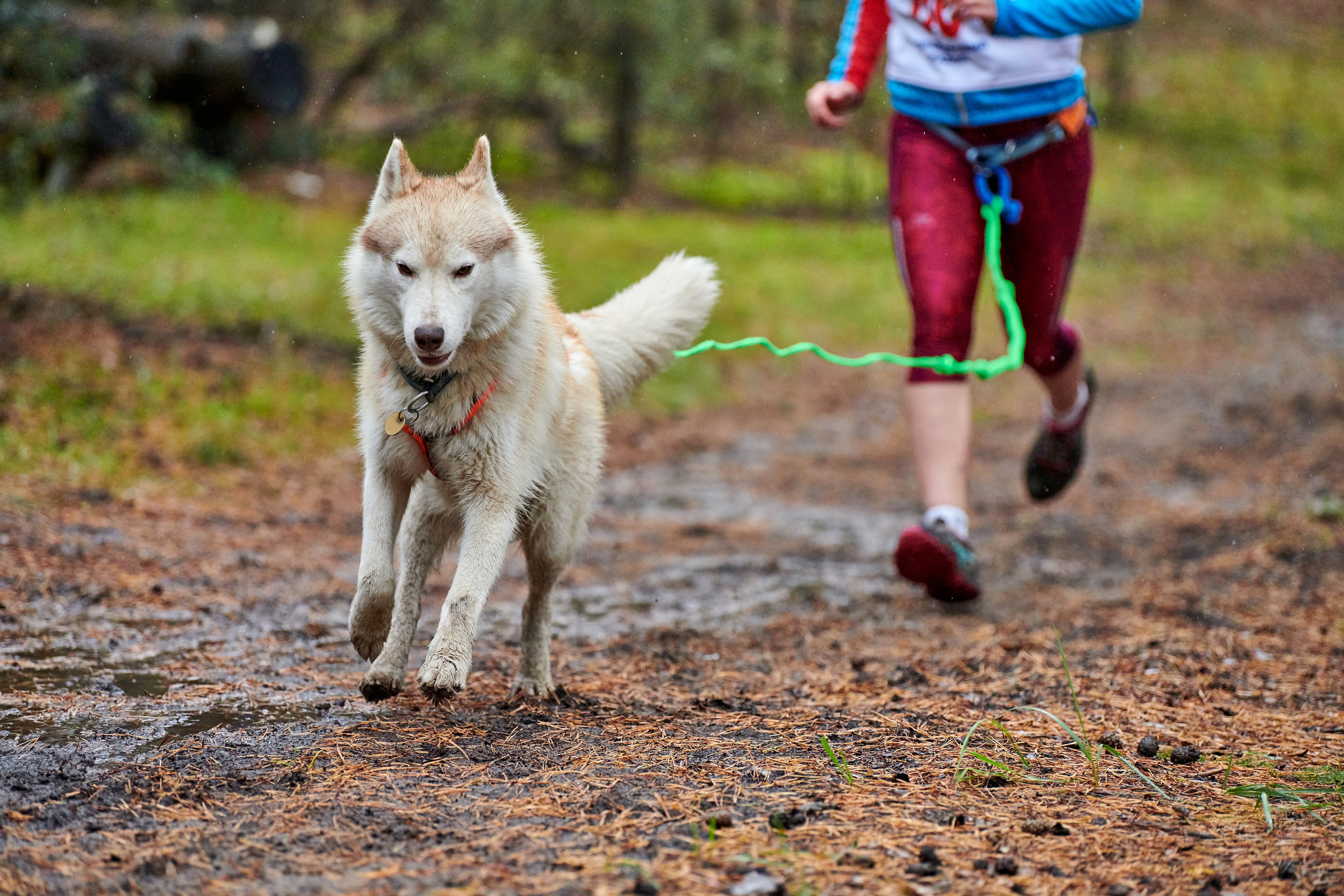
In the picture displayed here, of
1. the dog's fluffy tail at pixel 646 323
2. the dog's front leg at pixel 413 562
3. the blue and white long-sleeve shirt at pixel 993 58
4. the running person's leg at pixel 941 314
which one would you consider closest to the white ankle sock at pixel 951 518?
the running person's leg at pixel 941 314

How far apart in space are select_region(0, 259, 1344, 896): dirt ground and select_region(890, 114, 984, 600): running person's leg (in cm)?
38

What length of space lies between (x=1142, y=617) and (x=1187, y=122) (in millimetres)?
21997

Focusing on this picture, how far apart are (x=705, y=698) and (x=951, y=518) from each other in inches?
51.2

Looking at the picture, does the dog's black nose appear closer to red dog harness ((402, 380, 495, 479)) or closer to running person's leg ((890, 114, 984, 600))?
red dog harness ((402, 380, 495, 479))

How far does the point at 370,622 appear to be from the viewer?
10.8 ft

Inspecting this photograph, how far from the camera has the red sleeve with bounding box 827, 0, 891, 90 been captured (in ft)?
15.6

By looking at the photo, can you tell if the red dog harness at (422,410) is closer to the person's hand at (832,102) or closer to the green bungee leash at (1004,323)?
the green bungee leash at (1004,323)

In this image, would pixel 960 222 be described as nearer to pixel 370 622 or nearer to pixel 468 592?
pixel 468 592

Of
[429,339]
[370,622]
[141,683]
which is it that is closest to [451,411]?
[429,339]

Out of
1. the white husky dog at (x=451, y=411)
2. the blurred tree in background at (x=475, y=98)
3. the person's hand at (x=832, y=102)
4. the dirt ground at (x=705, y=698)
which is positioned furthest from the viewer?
the blurred tree in background at (x=475, y=98)

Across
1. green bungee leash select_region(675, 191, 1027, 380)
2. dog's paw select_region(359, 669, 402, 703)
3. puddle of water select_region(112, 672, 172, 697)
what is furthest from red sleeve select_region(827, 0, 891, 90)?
puddle of water select_region(112, 672, 172, 697)

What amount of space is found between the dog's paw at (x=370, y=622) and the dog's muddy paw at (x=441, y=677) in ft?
0.86

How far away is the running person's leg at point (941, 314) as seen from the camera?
4.43 m

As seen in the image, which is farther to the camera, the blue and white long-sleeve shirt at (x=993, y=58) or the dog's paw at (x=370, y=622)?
the blue and white long-sleeve shirt at (x=993, y=58)
